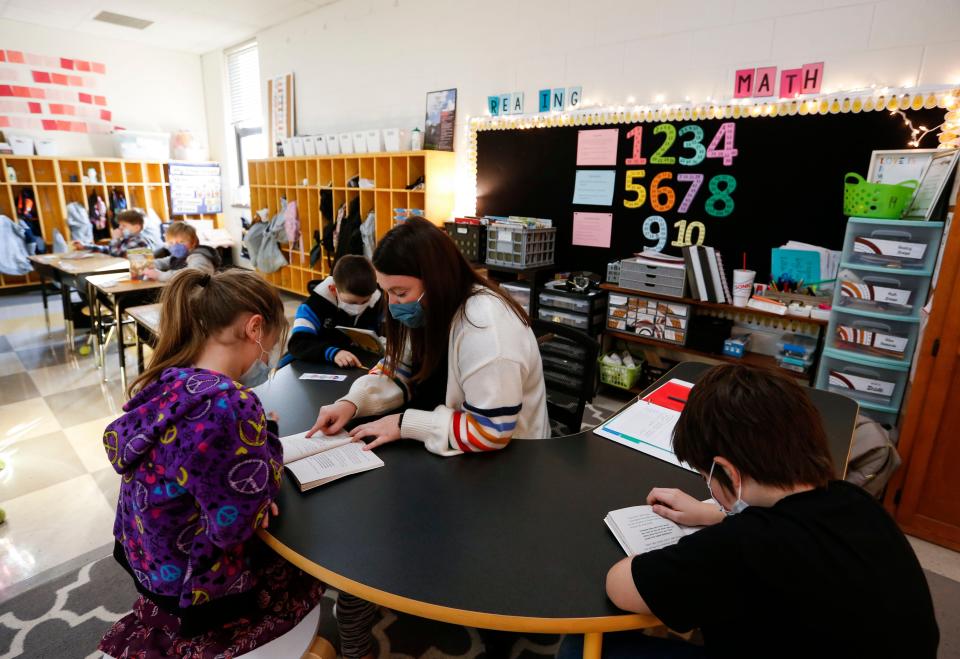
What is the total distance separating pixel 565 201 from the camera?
3.64 metres

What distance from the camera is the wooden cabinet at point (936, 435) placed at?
1941 mm

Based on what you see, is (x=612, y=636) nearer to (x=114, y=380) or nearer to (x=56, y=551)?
(x=56, y=551)

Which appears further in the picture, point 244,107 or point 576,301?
point 244,107

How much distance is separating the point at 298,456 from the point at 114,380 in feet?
10.7

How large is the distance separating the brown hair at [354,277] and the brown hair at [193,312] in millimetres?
1010

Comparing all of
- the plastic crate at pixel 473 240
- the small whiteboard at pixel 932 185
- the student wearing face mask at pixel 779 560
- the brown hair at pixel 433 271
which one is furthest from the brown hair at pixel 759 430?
the plastic crate at pixel 473 240

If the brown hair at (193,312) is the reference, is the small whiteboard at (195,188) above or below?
above

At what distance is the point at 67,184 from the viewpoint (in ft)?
21.0

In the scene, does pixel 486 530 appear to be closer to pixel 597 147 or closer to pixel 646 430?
pixel 646 430

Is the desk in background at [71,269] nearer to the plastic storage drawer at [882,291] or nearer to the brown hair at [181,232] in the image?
the brown hair at [181,232]

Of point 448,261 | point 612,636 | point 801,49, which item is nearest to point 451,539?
point 612,636

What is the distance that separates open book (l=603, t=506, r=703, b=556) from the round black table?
2cm

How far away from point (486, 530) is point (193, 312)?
755 mm

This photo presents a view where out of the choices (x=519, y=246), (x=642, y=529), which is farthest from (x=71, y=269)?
(x=642, y=529)
